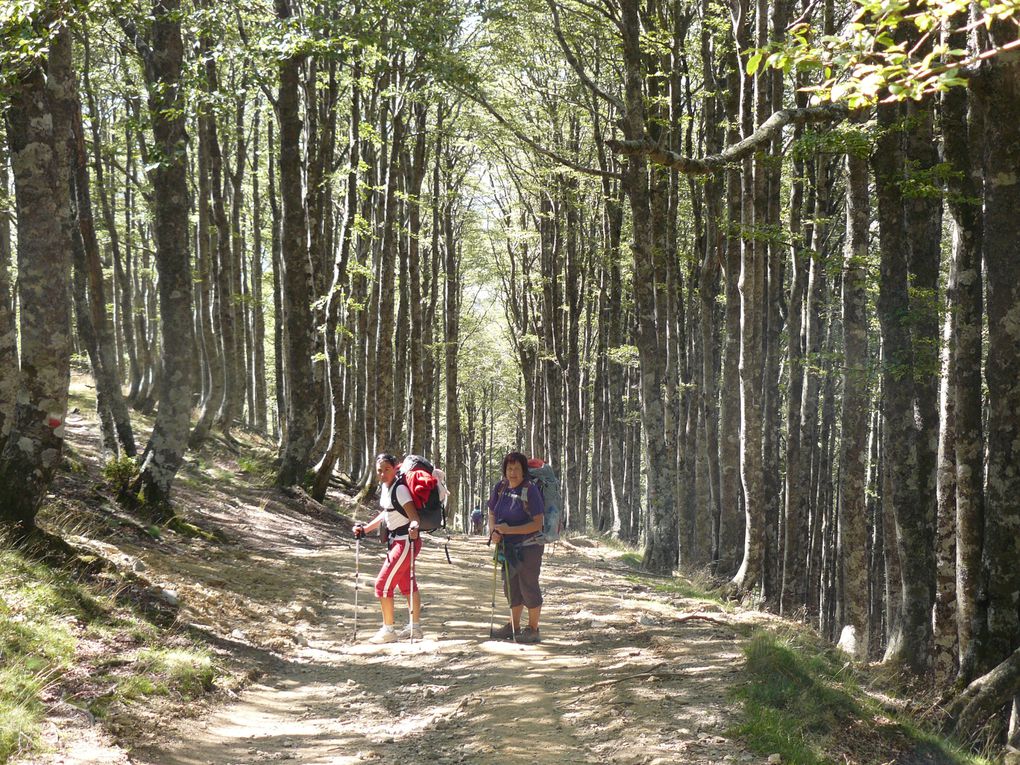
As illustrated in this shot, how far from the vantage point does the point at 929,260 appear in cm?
1091

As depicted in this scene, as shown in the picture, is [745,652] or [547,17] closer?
[745,652]

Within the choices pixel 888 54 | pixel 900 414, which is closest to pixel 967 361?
pixel 900 414

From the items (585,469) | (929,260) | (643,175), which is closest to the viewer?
(929,260)

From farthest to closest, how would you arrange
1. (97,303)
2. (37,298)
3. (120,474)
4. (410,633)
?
1. (97,303)
2. (120,474)
3. (410,633)
4. (37,298)

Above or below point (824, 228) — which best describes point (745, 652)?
below

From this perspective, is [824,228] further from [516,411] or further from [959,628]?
[516,411]

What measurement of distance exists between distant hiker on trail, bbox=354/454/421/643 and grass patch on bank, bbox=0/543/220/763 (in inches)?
86.9

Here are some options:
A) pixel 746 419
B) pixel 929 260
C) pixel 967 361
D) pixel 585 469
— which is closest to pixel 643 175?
pixel 746 419

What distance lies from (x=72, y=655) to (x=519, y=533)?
423 centimetres

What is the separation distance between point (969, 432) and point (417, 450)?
16.1m

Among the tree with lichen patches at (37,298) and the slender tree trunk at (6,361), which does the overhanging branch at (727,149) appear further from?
the slender tree trunk at (6,361)

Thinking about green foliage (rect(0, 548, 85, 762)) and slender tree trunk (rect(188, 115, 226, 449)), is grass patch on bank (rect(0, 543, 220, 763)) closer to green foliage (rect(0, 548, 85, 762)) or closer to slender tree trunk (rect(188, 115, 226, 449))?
green foliage (rect(0, 548, 85, 762))

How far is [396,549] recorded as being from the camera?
9.22 m

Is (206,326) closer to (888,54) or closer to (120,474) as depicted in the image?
(120,474)
